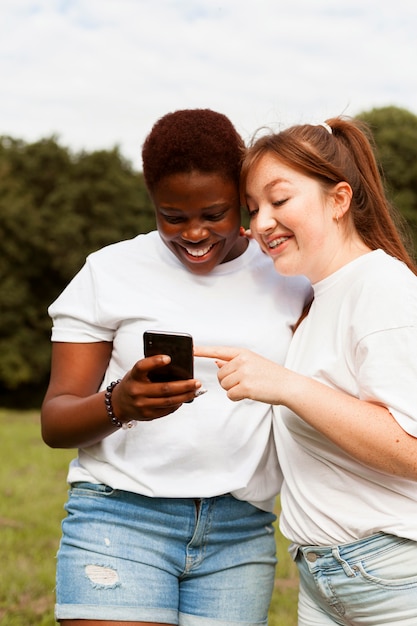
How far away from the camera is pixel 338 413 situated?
233cm

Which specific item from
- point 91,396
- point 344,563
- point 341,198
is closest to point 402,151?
point 341,198

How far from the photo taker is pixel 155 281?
9.61 ft

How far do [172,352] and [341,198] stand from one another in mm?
795

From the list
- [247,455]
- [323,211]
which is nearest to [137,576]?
[247,455]

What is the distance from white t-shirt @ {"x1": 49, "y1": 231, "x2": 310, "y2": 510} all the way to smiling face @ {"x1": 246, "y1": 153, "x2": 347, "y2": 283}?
0.90 feet

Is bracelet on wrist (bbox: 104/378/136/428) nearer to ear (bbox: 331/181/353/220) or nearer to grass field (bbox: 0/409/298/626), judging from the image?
ear (bbox: 331/181/353/220)

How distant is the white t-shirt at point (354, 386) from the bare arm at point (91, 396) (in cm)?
45

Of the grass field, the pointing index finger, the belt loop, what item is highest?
the pointing index finger

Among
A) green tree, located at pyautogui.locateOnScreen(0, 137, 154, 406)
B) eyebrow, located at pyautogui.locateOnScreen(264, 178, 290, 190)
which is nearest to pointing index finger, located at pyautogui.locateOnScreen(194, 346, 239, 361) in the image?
eyebrow, located at pyautogui.locateOnScreen(264, 178, 290, 190)

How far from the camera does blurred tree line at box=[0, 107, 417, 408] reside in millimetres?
24927

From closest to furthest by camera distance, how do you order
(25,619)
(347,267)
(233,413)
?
(347,267) → (233,413) → (25,619)

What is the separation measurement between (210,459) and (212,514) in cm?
20

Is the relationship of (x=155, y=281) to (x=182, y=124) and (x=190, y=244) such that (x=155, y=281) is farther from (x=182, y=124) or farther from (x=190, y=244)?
(x=182, y=124)

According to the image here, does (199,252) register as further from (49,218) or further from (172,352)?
(49,218)
